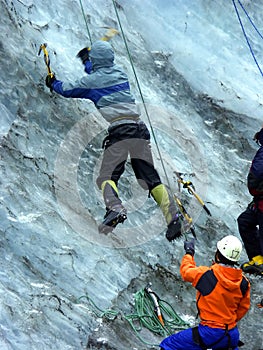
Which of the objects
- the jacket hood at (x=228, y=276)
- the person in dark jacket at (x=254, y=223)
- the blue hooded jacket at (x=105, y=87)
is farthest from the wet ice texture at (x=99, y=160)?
the jacket hood at (x=228, y=276)

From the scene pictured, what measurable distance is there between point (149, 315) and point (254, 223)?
1354 millimetres

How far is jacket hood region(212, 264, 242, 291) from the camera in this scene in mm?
4254

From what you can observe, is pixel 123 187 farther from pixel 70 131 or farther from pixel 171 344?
pixel 171 344

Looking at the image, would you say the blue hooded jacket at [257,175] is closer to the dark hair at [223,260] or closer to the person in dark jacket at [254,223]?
the person in dark jacket at [254,223]

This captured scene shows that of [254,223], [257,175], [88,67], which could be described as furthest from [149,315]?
[88,67]

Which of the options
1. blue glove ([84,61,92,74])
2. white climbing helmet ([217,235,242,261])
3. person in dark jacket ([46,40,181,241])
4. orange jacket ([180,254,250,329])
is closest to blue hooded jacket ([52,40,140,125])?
person in dark jacket ([46,40,181,241])

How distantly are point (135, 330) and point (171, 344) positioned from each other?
23.3 inches

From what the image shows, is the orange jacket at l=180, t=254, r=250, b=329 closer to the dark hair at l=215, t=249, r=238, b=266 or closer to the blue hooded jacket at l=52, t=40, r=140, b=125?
the dark hair at l=215, t=249, r=238, b=266

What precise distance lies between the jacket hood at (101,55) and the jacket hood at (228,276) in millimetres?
2312

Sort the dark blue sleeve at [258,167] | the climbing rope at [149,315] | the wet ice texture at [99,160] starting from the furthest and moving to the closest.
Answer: the dark blue sleeve at [258,167] → the climbing rope at [149,315] → the wet ice texture at [99,160]

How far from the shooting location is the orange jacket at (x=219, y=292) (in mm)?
4277

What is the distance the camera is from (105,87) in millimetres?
5652

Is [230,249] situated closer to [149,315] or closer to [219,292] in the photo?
[219,292]

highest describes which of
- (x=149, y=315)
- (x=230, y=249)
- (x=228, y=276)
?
(x=230, y=249)
